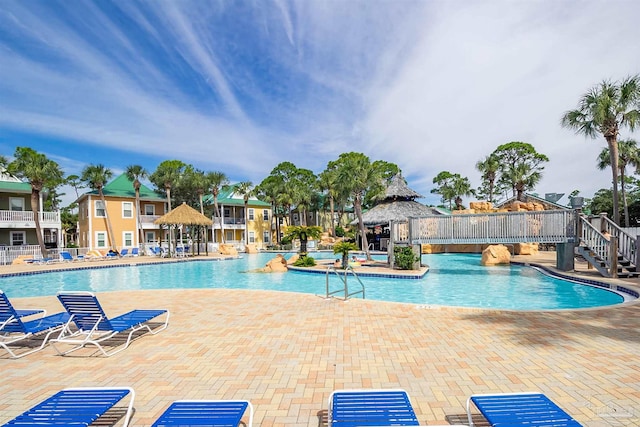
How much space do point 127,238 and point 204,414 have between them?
1383 inches

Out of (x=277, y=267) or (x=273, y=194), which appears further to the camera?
(x=273, y=194)

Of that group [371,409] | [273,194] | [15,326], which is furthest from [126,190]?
[371,409]

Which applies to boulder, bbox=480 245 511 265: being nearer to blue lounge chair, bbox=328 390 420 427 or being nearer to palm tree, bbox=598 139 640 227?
palm tree, bbox=598 139 640 227

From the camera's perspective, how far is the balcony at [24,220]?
25.0 m

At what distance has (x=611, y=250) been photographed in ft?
39.0

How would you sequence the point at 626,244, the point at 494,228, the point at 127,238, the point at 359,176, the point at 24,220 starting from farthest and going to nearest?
the point at 127,238
the point at 24,220
the point at 359,176
the point at 494,228
the point at 626,244

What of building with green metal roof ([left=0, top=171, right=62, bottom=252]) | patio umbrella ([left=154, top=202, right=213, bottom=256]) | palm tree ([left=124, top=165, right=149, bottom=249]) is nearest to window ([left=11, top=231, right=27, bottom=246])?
building with green metal roof ([left=0, top=171, right=62, bottom=252])

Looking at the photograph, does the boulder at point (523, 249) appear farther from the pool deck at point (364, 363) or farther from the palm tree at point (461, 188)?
the palm tree at point (461, 188)

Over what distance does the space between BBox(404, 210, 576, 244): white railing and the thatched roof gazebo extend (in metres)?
12.7

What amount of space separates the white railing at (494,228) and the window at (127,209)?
91.5 ft

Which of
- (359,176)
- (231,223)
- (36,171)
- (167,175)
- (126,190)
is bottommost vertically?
(231,223)

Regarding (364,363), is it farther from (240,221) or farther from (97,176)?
(240,221)

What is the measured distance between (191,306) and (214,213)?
114ft

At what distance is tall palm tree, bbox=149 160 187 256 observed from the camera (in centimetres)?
3256
